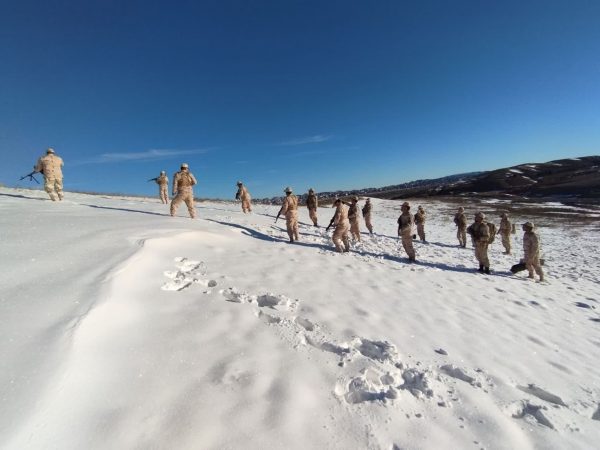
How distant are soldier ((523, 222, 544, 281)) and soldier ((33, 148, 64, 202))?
17.4 meters

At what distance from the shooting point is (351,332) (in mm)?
4934

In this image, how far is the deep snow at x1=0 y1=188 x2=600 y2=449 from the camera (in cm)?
287

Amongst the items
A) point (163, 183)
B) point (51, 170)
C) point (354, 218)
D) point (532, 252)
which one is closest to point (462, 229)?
point (532, 252)

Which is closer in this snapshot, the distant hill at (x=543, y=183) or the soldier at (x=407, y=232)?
the soldier at (x=407, y=232)

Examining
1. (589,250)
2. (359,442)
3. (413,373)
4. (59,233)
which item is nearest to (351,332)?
(413,373)

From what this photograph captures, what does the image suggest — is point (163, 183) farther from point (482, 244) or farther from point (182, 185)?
point (482, 244)

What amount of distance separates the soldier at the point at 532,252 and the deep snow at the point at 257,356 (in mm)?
A: 3358

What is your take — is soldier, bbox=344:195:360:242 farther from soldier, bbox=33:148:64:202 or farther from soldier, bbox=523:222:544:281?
soldier, bbox=33:148:64:202

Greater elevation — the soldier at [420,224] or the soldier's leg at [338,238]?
the soldier's leg at [338,238]

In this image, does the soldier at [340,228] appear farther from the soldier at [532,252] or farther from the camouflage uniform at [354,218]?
the soldier at [532,252]

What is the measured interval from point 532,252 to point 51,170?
17.9 metres

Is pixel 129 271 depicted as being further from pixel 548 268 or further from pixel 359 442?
pixel 548 268

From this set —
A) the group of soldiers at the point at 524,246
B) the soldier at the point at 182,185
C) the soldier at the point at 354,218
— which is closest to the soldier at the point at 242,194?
the soldier at the point at 182,185

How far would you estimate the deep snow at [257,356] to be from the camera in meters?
2.87
